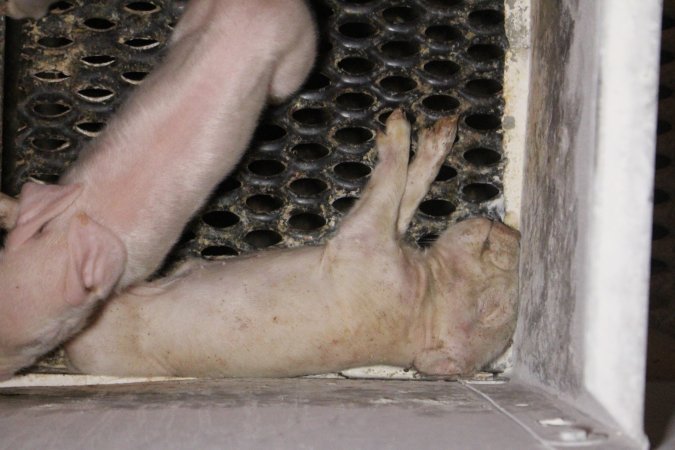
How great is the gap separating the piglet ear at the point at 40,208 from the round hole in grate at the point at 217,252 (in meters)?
0.52

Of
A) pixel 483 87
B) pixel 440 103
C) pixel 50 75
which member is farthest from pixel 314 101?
pixel 50 75

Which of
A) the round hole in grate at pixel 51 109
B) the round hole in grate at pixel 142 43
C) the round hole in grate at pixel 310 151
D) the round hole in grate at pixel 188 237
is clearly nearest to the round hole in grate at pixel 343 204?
the round hole in grate at pixel 310 151

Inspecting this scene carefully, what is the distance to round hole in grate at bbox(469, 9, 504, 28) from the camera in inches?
73.8

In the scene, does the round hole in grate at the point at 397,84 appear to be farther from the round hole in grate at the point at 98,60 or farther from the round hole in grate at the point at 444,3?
the round hole in grate at the point at 98,60

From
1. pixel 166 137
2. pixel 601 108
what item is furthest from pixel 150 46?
pixel 601 108

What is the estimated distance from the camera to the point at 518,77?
1832 mm

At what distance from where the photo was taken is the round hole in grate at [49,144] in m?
1.89

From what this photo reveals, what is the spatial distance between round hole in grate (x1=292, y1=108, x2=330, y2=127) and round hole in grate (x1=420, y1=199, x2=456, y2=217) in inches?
11.9

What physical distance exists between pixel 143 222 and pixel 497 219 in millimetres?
812

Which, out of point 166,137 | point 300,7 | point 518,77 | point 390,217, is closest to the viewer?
point 166,137

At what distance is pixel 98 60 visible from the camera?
1.91m

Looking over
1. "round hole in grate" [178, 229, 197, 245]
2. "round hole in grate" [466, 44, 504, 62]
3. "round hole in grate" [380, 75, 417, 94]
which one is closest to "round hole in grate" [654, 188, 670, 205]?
"round hole in grate" [466, 44, 504, 62]

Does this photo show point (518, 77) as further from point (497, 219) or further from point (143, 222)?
point (143, 222)

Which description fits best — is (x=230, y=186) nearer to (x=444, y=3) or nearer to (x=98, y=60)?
(x=98, y=60)
